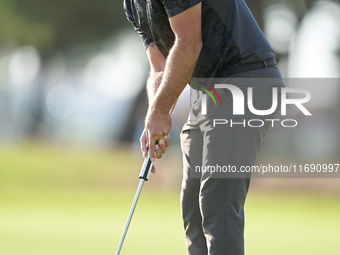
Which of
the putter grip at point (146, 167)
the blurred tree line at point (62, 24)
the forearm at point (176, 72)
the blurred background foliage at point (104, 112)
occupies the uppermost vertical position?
the blurred tree line at point (62, 24)

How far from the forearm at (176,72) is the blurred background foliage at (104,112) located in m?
4.53

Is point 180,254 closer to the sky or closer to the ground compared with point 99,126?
closer to the ground

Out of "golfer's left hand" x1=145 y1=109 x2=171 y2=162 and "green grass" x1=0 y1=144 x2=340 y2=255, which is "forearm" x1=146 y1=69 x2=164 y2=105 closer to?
"golfer's left hand" x1=145 y1=109 x2=171 y2=162

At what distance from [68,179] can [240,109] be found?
8.44m

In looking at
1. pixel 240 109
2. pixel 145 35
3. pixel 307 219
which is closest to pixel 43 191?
pixel 307 219

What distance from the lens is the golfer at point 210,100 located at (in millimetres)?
1977

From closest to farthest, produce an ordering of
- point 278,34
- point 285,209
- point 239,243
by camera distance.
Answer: point 239,243 → point 285,209 → point 278,34

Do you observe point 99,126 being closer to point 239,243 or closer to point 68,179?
point 68,179

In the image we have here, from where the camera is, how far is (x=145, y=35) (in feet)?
8.32

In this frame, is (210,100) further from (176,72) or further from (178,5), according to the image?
(178,5)

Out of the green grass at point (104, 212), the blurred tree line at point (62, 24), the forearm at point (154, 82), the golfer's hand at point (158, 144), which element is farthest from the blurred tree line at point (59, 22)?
the golfer's hand at point (158, 144)

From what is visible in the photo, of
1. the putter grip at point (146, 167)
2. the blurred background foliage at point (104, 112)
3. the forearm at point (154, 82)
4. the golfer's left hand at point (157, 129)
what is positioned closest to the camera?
the golfer's left hand at point (157, 129)

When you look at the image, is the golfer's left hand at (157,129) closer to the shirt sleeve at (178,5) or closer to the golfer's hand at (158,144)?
the golfer's hand at (158,144)

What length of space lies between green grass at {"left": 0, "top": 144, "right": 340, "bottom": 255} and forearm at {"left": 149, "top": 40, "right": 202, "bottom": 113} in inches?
72.9
